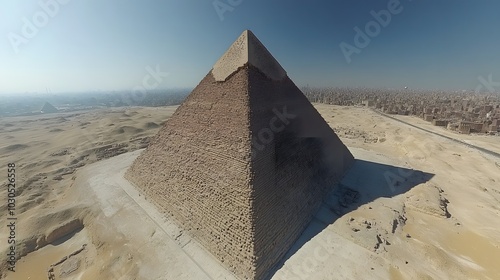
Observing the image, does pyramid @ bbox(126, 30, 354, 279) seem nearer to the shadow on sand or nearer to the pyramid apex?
the pyramid apex

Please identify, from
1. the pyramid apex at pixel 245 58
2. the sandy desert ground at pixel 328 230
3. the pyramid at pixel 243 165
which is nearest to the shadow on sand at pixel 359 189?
the sandy desert ground at pixel 328 230

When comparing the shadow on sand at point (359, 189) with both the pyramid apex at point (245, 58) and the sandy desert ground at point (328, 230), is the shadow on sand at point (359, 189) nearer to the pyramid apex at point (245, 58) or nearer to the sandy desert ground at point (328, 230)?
the sandy desert ground at point (328, 230)

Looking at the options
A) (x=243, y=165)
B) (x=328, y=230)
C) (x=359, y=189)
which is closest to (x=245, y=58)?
(x=243, y=165)

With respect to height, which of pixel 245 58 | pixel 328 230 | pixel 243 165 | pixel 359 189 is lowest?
pixel 328 230

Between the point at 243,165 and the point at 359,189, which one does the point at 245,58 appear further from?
the point at 359,189

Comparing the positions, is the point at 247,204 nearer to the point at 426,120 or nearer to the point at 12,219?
the point at 12,219

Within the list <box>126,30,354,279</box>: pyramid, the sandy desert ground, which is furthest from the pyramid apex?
the sandy desert ground
